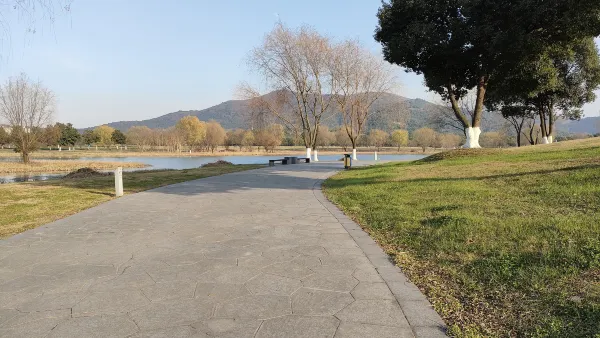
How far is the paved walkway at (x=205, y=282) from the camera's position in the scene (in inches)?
100

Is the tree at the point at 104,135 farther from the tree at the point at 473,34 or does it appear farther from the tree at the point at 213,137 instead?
the tree at the point at 473,34

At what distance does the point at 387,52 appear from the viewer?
17281 millimetres

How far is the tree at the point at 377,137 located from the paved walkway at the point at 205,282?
8780 centimetres

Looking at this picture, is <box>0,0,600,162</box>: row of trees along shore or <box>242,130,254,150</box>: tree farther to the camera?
<box>242,130,254,150</box>: tree

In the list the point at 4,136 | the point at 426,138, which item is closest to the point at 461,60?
the point at 4,136

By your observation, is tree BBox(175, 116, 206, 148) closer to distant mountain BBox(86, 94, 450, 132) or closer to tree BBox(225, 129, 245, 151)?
distant mountain BBox(86, 94, 450, 132)

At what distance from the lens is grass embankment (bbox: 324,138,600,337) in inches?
100

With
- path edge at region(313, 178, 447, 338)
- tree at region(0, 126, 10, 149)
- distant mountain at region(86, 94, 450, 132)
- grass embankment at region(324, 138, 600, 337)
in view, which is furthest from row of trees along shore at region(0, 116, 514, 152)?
path edge at region(313, 178, 447, 338)

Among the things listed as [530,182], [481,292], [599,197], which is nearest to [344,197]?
[530,182]

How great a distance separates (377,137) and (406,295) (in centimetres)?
9216

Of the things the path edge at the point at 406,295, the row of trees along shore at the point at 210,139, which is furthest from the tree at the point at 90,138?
the path edge at the point at 406,295

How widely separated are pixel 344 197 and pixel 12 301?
6.80m

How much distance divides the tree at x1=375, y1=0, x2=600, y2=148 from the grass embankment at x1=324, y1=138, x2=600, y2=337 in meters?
6.73

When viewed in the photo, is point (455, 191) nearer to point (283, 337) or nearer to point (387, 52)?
point (283, 337)
